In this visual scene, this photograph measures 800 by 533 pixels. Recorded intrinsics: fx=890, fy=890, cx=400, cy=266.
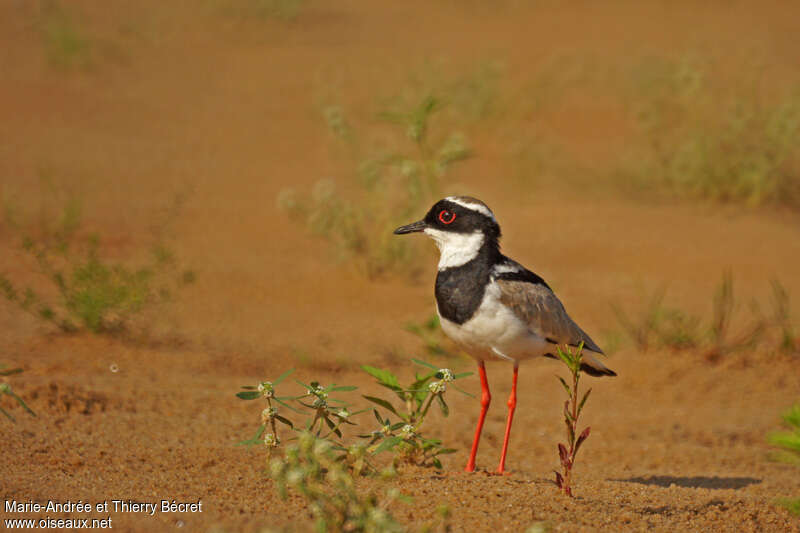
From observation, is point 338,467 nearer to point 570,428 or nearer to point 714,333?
point 570,428

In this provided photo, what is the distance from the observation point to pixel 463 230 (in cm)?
413

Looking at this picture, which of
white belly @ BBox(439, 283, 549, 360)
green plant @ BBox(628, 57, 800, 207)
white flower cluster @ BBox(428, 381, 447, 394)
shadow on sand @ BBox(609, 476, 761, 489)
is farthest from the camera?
green plant @ BBox(628, 57, 800, 207)

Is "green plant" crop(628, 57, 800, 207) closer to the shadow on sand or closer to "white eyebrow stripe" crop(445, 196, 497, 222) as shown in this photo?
the shadow on sand

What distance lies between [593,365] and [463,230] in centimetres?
94

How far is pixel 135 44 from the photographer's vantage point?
1605 centimetres

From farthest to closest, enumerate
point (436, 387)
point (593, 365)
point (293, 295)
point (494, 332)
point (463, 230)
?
point (293, 295)
point (593, 365)
point (463, 230)
point (494, 332)
point (436, 387)

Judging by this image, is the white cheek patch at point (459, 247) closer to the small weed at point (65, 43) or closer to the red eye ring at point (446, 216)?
the red eye ring at point (446, 216)

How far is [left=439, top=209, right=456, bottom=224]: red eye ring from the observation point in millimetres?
4176

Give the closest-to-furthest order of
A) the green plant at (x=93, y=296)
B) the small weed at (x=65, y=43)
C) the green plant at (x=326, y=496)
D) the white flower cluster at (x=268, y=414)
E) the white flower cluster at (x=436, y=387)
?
the green plant at (x=326, y=496) → the white flower cluster at (x=268, y=414) → the white flower cluster at (x=436, y=387) → the green plant at (x=93, y=296) → the small weed at (x=65, y=43)

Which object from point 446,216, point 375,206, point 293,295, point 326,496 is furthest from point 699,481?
point 375,206

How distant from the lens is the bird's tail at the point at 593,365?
4.29 metres

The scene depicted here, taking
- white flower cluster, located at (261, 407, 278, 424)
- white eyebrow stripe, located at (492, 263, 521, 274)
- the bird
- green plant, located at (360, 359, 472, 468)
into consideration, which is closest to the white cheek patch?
the bird

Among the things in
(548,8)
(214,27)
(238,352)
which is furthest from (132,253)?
(548,8)

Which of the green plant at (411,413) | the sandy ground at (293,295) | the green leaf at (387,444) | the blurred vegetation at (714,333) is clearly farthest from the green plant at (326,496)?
the blurred vegetation at (714,333)
